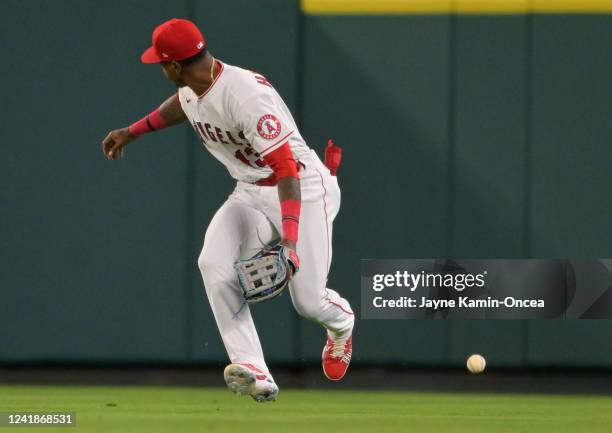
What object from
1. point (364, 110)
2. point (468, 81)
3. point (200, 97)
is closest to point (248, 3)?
point (364, 110)

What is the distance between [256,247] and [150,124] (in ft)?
3.08

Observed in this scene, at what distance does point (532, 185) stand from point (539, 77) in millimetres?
740

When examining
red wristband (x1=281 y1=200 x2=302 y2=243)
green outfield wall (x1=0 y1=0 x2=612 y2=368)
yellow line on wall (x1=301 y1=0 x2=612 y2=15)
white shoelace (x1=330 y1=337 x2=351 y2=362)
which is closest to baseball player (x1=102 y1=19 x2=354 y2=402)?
red wristband (x1=281 y1=200 x2=302 y2=243)

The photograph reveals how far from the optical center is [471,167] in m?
8.54

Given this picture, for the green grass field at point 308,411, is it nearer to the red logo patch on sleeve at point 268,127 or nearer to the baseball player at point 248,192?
the baseball player at point 248,192

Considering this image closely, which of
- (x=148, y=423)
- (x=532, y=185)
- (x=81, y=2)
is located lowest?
(x=148, y=423)

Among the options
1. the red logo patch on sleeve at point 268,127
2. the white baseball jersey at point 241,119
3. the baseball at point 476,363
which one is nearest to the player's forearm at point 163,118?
the white baseball jersey at point 241,119

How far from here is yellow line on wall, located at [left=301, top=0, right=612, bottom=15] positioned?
27.7ft

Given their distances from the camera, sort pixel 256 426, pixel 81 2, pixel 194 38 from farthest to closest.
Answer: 1. pixel 81 2
2. pixel 256 426
3. pixel 194 38

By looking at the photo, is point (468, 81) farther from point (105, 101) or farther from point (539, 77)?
point (105, 101)

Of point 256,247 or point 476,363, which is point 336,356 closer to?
point 256,247

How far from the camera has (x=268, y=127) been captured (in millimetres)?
5438

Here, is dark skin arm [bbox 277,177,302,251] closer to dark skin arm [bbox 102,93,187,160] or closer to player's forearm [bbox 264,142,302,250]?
player's forearm [bbox 264,142,302,250]

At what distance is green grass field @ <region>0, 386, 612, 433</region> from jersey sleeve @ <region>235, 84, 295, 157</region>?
1.49 meters
